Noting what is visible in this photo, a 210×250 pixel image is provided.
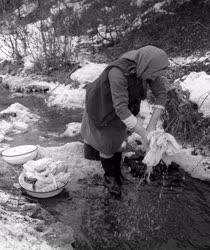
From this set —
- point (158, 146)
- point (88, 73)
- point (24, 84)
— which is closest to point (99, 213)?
point (158, 146)

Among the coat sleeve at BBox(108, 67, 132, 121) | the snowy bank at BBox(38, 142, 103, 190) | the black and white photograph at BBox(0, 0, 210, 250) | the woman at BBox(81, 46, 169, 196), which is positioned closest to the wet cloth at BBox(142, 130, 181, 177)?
the black and white photograph at BBox(0, 0, 210, 250)

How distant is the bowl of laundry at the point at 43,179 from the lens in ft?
12.0

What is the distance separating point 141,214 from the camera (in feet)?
12.1

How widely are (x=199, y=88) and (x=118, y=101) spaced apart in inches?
98.1

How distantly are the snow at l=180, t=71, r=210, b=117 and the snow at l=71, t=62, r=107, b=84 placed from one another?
9.01 ft

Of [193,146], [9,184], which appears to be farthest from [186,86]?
[9,184]

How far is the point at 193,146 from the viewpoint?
4.73m

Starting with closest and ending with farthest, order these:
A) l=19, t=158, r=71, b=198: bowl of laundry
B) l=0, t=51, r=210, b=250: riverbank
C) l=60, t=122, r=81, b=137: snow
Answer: l=0, t=51, r=210, b=250: riverbank < l=19, t=158, r=71, b=198: bowl of laundry < l=60, t=122, r=81, b=137: snow

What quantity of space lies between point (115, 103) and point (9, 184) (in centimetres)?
180

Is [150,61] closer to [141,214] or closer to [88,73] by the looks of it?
[141,214]

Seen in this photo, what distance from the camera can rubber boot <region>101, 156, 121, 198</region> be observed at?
12.7 ft

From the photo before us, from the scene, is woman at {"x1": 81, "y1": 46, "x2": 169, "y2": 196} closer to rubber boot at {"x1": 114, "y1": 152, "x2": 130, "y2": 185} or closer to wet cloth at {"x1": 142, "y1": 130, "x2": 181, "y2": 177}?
rubber boot at {"x1": 114, "y1": 152, "x2": 130, "y2": 185}

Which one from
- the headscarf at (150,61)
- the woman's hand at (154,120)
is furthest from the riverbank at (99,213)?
the headscarf at (150,61)

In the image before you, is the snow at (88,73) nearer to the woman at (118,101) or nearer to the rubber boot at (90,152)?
the rubber boot at (90,152)
